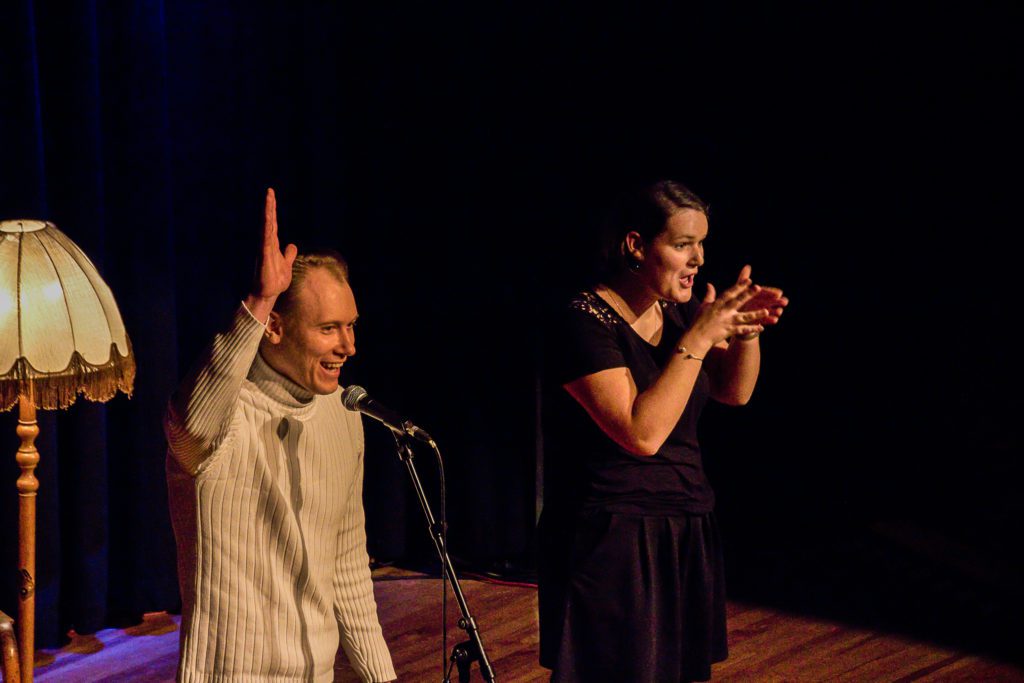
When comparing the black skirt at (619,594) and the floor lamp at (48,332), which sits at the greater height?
the floor lamp at (48,332)

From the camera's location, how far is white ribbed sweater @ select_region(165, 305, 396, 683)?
6.00 feet

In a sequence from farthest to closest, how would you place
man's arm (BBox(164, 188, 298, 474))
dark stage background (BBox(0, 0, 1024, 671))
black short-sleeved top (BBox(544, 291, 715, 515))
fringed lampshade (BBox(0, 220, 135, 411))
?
1. dark stage background (BBox(0, 0, 1024, 671))
2. black short-sleeved top (BBox(544, 291, 715, 515))
3. fringed lampshade (BBox(0, 220, 135, 411))
4. man's arm (BBox(164, 188, 298, 474))

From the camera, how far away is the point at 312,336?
196 centimetres

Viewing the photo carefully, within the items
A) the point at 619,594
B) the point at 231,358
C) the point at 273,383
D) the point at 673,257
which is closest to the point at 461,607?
the point at 619,594

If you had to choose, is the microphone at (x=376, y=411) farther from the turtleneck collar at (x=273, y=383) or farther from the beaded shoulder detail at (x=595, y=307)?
the beaded shoulder detail at (x=595, y=307)

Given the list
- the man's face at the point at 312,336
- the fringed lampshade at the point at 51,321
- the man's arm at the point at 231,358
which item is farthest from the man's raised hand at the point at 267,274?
the fringed lampshade at the point at 51,321

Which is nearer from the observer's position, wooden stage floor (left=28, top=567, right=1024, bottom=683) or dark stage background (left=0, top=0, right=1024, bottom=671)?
wooden stage floor (left=28, top=567, right=1024, bottom=683)

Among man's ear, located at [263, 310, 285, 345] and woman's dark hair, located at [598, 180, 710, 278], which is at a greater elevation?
woman's dark hair, located at [598, 180, 710, 278]

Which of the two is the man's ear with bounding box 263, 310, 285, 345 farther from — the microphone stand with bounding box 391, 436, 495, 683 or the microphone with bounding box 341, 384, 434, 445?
the microphone stand with bounding box 391, 436, 495, 683

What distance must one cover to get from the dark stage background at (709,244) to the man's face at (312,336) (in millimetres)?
2282

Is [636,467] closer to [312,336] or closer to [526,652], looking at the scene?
[312,336]

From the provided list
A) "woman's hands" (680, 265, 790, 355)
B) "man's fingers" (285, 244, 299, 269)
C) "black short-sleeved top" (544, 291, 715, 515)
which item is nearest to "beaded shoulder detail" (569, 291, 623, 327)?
"black short-sleeved top" (544, 291, 715, 515)

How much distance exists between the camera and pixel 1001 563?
15.5 feet

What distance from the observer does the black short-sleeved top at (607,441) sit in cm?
218
